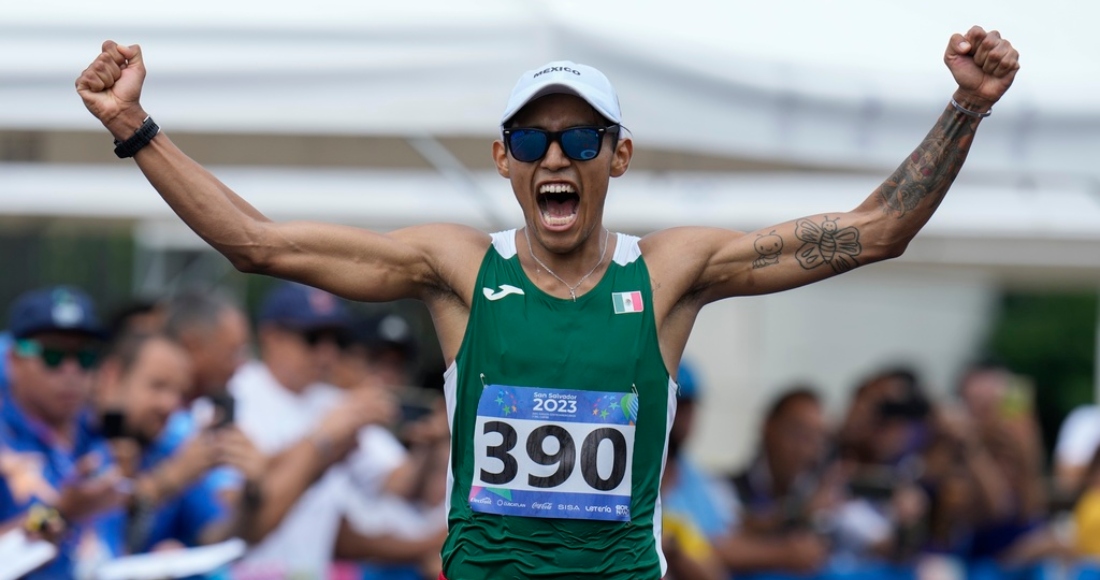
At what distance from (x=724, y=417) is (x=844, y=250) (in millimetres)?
16877

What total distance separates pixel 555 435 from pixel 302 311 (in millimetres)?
3369

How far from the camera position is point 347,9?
16.9ft

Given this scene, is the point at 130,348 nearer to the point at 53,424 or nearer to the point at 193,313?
the point at 53,424

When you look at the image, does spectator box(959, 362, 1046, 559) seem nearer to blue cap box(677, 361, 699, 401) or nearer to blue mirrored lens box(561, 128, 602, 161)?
blue cap box(677, 361, 699, 401)

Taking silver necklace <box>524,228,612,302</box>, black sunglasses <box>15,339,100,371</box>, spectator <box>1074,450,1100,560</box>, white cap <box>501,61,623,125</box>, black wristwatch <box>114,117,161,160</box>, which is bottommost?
spectator <box>1074,450,1100,560</box>

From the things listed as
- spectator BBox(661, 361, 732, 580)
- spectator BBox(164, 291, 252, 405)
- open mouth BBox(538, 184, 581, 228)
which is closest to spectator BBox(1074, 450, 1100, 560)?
spectator BBox(661, 361, 732, 580)

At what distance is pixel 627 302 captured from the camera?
3.92 m

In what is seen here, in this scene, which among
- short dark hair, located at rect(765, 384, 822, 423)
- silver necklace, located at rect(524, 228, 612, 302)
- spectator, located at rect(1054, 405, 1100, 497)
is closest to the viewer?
silver necklace, located at rect(524, 228, 612, 302)

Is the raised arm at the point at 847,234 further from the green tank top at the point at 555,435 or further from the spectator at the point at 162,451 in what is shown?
the spectator at the point at 162,451

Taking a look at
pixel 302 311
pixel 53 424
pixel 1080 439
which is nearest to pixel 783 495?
pixel 302 311

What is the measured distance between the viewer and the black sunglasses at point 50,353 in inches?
225

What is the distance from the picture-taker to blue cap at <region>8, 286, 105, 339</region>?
576cm

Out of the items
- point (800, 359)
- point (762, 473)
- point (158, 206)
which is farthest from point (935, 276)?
point (800, 359)

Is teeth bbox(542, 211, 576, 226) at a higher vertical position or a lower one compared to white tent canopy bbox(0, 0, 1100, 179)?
lower
